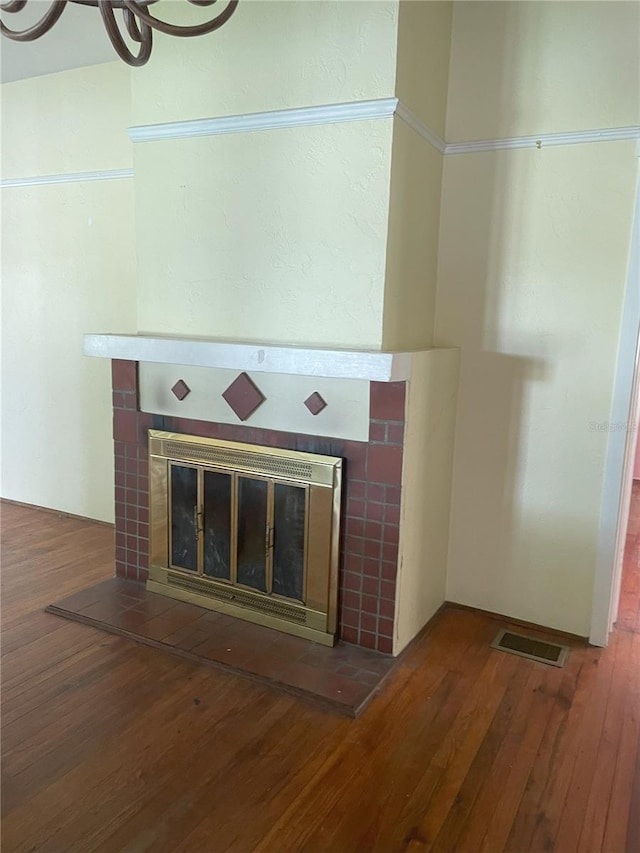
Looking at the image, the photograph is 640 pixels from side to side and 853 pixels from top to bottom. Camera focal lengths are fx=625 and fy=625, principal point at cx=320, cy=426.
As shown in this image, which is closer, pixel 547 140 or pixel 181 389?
pixel 547 140

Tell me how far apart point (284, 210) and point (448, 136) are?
0.80 metres

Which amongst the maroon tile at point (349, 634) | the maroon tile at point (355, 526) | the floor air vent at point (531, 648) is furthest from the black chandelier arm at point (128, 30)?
the floor air vent at point (531, 648)

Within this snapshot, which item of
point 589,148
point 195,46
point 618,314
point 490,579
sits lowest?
point 490,579

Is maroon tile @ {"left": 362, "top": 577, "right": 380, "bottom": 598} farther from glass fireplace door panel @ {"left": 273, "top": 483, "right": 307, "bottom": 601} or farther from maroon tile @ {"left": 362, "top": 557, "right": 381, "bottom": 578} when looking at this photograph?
glass fireplace door panel @ {"left": 273, "top": 483, "right": 307, "bottom": 601}

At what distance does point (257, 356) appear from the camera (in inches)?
91.2

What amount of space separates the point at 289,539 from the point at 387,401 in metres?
0.69

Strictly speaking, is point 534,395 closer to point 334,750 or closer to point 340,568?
point 340,568

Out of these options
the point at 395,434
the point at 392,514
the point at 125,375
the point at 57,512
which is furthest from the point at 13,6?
the point at 57,512

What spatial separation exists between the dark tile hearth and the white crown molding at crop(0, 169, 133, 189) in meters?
2.12

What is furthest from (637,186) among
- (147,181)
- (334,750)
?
(334,750)

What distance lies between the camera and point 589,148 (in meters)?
2.37

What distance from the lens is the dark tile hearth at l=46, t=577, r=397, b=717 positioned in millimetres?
2148

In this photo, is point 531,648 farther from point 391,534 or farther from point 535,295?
point 535,295

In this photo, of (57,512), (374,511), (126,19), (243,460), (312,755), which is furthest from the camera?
(57,512)
